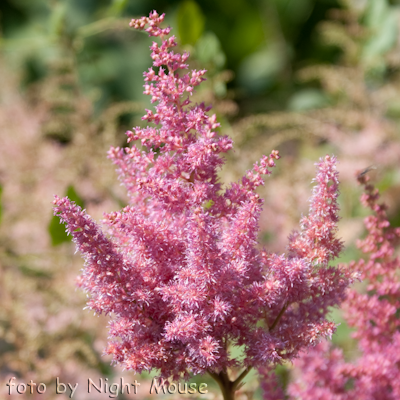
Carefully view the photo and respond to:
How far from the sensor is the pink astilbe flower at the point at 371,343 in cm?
47

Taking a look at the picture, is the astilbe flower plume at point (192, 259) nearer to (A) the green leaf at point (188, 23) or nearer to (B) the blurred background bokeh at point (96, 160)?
(B) the blurred background bokeh at point (96, 160)

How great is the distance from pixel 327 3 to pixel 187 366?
200cm

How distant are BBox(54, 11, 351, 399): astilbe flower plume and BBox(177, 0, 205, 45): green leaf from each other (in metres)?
0.38

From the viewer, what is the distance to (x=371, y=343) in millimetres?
496

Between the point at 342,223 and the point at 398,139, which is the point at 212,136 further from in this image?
the point at 398,139

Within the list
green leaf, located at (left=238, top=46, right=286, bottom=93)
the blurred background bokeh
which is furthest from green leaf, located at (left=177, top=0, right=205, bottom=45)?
green leaf, located at (left=238, top=46, right=286, bottom=93)

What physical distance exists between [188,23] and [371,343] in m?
0.49

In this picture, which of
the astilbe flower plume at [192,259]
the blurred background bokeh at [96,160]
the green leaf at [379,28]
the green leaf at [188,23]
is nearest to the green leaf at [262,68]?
the blurred background bokeh at [96,160]

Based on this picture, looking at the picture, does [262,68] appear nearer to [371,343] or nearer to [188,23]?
[188,23]

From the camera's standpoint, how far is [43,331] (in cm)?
72

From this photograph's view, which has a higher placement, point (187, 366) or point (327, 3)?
point (327, 3)

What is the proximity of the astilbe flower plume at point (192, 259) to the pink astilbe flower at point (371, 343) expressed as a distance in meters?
0.10

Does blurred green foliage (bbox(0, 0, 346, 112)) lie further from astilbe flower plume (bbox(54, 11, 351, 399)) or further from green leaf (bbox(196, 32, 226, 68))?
astilbe flower plume (bbox(54, 11, 351, 399))

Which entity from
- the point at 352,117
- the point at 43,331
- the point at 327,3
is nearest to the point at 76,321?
the point at 43,331
